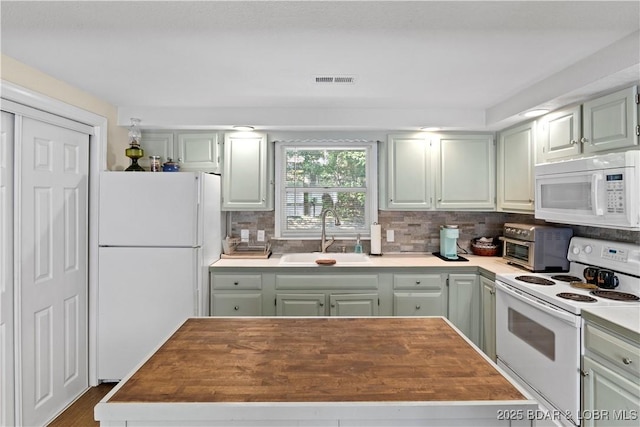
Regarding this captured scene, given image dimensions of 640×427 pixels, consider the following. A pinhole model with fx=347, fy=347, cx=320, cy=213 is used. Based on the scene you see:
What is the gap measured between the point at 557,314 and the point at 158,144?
10.7 ft

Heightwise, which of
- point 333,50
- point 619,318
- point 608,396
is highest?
point 333,50

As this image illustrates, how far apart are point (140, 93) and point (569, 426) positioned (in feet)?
11.4

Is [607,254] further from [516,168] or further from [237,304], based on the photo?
[237,304]

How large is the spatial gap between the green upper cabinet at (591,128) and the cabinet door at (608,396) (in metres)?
1.19

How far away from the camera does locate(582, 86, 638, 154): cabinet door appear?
1873 mm

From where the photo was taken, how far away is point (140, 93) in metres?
2.60

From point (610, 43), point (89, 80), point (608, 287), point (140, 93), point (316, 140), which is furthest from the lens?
point (316, 140)

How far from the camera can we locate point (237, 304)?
9.36ft

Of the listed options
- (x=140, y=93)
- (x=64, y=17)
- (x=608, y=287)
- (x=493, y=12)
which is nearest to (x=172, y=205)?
(x=140, y=93)

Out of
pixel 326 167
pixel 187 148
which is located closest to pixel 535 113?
pixel 326 167

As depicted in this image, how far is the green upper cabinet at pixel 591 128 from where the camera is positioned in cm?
A: 189

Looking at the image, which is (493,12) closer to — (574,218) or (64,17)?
(574,218)

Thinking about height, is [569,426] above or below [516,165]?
below

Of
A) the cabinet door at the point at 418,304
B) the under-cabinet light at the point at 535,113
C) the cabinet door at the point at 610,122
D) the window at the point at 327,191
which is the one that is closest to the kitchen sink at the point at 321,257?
the window at the point at 327,191
